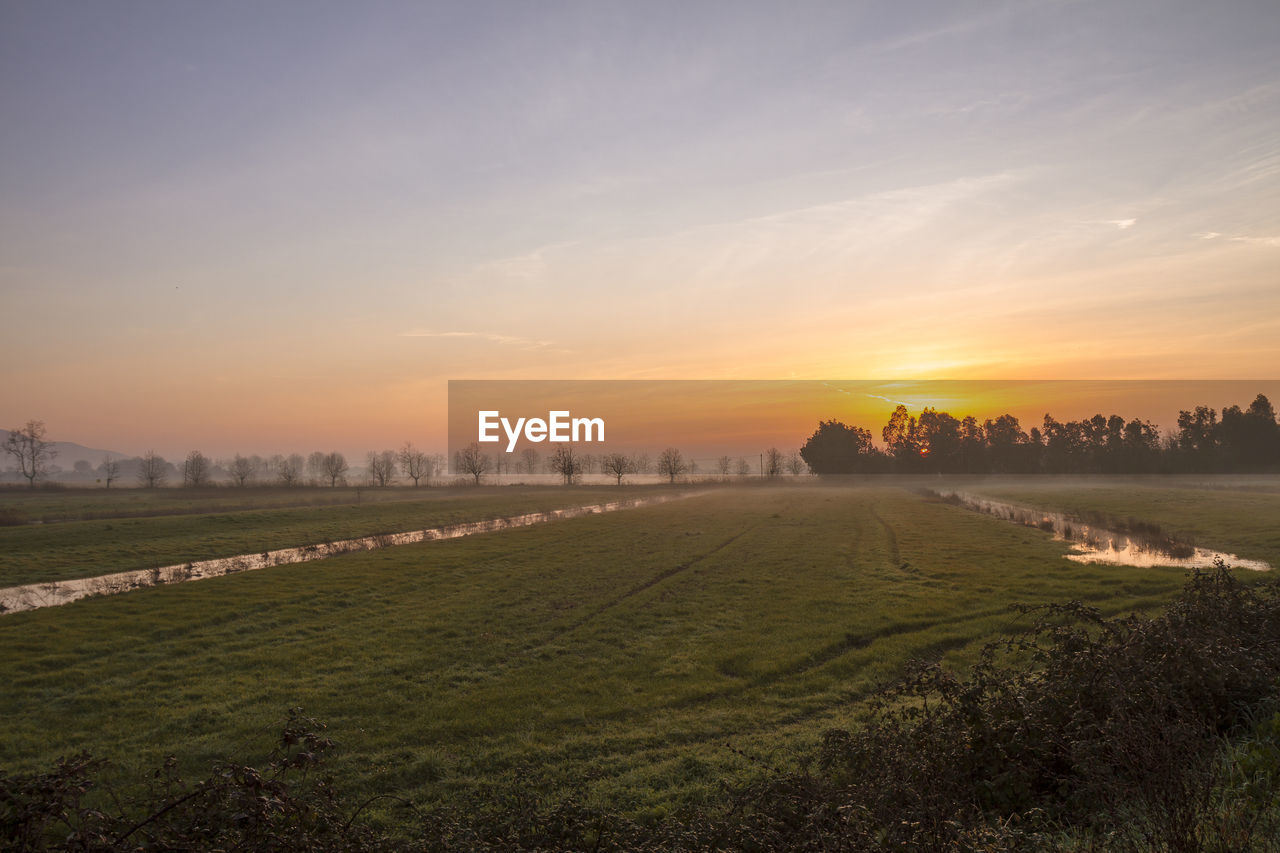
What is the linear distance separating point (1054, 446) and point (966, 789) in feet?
459

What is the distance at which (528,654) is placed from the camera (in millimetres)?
17031

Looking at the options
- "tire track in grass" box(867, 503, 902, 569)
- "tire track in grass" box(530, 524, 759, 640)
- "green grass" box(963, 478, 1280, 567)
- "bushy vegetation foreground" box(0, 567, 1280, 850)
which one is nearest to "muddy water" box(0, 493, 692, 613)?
"tire track in grass" box(530, 524, 759, 640)

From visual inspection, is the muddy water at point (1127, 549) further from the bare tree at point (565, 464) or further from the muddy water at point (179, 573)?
the bare tree at point (565, 464)

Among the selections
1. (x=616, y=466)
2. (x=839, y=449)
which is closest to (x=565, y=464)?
(x=616, y=466)

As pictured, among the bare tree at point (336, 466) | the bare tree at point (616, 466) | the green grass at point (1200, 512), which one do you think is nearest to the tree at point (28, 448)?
the bare tree at point (336, 466)

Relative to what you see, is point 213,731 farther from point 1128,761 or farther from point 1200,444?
point 1200,444

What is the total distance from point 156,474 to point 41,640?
14972 centimetres

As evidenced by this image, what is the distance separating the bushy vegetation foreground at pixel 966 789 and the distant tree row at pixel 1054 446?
12391 cm

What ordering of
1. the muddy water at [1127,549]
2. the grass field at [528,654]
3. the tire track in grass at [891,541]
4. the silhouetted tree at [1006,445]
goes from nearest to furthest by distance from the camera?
the grass field at [528,654] < the muddy water at [1127,549] < the tire track in grass at [891,541] < the silhouetted tree at [1006,445]

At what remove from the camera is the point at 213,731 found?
489 inches

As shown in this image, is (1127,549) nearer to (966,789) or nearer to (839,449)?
(966,789)

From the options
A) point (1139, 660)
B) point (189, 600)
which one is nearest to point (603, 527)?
point (189, 600)

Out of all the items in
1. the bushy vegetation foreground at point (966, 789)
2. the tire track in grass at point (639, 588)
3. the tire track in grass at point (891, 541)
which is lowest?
the tire track in grass at point (891, 541)

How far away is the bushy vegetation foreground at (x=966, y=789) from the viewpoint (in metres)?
5.13
